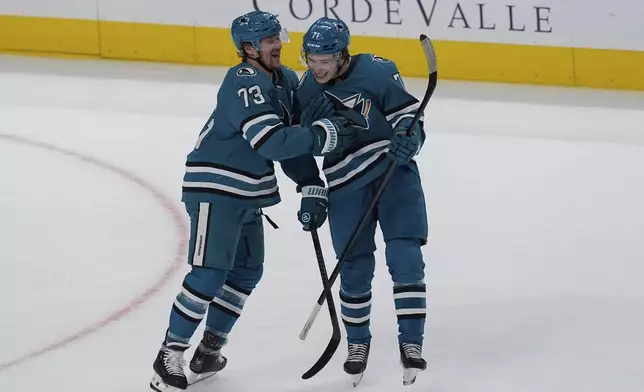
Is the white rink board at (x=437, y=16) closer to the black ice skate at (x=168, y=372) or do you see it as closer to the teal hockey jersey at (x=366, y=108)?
the teal hockey jersey at (x=366, y=108)

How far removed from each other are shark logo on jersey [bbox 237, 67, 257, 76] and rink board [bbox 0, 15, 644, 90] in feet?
12.1

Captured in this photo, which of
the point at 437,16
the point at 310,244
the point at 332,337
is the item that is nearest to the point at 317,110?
the point at 332,337

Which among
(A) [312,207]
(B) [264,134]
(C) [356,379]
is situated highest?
(B) [264,134]

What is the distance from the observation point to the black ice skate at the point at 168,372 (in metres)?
3.75

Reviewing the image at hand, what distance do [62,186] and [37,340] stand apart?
5.39ft

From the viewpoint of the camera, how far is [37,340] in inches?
165

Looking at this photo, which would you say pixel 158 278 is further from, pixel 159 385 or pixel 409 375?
pixel 409 375

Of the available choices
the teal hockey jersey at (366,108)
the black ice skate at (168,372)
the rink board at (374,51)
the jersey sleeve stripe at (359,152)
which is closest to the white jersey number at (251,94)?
the teal hockey jersey at (366,108)

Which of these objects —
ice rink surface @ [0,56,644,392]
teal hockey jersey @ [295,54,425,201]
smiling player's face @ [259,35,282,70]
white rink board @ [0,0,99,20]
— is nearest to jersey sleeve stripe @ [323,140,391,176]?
teal hockey jersey @ [295,54,425,201]

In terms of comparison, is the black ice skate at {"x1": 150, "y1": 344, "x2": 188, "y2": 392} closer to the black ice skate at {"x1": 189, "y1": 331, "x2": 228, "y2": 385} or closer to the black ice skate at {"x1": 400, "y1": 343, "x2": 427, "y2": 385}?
the black ice skate at {"x1": 189, "y1": 331, "x2": 228, "y2": 385}

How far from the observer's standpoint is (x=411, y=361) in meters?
3.75

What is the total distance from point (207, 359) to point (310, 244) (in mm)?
1227

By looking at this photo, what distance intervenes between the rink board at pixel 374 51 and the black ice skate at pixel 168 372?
3.83 metres

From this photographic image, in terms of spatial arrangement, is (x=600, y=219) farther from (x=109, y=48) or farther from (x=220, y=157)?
(x=109, y=48)
